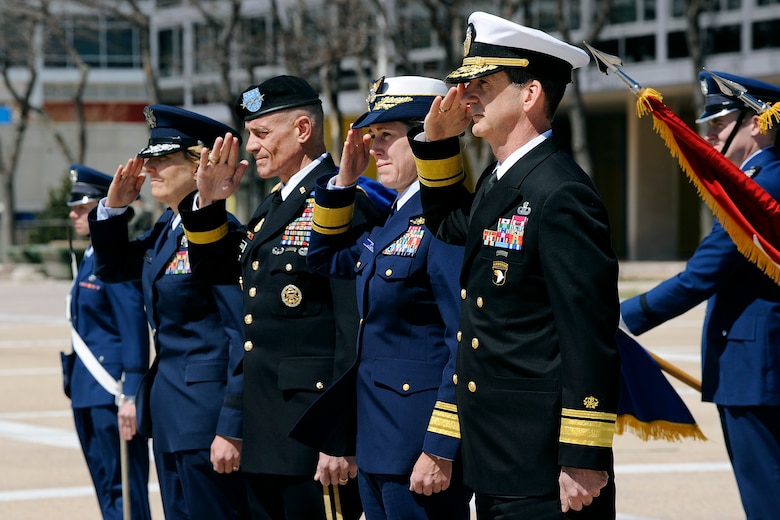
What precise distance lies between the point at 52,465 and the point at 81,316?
2713 mm

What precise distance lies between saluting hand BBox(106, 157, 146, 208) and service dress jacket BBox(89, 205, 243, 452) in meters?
0.42

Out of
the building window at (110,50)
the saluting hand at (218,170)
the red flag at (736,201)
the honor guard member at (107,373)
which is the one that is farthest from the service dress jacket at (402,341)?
the building window at (110,50)

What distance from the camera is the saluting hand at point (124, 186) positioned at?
574cm

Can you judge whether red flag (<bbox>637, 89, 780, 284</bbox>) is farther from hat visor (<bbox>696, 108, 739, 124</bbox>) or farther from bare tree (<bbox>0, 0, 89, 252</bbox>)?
bare tree (<bbox>0, 0, 89, 252</bbox>)

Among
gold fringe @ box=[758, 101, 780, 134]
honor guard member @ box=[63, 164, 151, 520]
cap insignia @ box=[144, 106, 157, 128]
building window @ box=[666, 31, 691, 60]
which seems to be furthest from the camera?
building window @ box=[666, 31, 691, 60]

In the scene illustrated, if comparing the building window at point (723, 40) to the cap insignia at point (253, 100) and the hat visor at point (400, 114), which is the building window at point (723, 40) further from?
the hat visor at point (400, 114)

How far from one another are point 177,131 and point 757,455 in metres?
2.62

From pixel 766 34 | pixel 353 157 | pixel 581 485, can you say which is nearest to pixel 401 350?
pixel 353 157

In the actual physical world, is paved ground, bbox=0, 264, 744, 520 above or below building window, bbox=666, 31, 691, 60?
below

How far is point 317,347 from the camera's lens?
4.98 meters

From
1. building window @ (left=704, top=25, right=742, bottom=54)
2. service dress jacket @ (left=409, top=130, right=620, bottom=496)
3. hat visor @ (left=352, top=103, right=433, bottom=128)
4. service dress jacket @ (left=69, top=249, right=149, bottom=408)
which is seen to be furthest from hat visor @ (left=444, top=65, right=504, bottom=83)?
building window @ (left=704, top=25, right=742, bottom=54)

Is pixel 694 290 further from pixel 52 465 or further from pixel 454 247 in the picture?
pixel 52 465

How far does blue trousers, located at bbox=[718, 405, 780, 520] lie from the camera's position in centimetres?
548

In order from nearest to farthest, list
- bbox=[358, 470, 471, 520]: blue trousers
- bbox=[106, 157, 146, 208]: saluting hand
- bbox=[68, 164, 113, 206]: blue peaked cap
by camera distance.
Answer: bbox=[358, 470, 471, 520]: blue trousers < bbox=[106, 157, 146, 208]: saluting hand < bbox=[68, 164, 113, 206]: blue peaked cap
